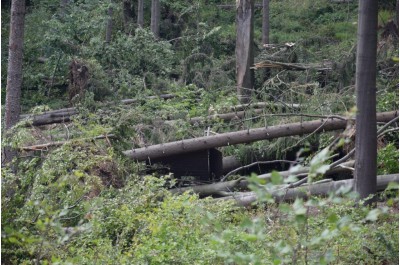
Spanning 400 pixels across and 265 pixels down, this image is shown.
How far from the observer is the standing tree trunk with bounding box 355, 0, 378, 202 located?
9.73 m

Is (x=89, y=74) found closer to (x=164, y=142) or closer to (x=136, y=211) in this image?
(x=164, y=142)

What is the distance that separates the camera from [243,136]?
41.5 feet

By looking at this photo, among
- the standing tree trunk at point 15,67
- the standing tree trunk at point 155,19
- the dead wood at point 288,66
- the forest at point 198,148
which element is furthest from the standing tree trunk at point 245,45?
the standing tree trunk at point 155,19

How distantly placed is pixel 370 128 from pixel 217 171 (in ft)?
12.0

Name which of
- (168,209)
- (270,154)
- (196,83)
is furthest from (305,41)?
(168,209)

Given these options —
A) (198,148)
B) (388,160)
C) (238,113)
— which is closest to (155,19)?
(238,113)

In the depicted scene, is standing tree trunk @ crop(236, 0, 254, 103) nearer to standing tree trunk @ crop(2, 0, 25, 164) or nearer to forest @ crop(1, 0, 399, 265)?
forest @ crop(1, 0, 399, 265)

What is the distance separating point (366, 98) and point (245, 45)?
7430 mm

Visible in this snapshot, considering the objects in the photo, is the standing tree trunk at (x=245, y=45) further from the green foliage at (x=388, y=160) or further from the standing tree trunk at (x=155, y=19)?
the standing tree trunk at (x=155, y=19)

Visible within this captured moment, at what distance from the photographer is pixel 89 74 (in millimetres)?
16734

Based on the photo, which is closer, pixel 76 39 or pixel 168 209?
pixel 168 209

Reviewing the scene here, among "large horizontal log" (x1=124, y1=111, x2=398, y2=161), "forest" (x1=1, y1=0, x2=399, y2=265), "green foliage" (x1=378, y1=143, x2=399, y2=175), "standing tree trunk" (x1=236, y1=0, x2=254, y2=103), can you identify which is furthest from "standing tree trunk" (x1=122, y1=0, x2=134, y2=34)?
"green foliage" (x1=378, y1=143, x2=399, y2=175)

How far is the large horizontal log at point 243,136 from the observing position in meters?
12.5

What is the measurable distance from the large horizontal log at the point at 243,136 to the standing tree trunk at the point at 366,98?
2.44m
